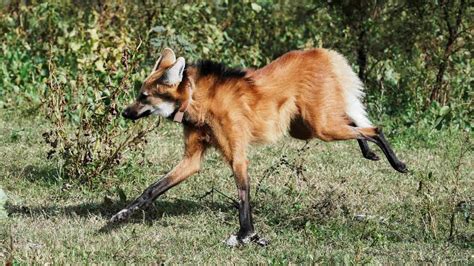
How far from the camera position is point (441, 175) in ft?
21.8

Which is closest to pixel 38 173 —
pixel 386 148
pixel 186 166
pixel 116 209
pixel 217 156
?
pixel 116 209

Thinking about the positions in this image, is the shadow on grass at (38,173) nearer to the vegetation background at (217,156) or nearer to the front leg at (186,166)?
the vegetation background at (217,156)

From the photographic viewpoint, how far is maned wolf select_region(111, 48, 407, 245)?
524 cm

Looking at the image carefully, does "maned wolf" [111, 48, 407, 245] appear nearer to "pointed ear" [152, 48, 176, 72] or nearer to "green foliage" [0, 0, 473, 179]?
"pointed ear" [152, 48, 176, 72]

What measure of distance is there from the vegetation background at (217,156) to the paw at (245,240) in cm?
6

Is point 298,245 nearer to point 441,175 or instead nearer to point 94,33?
point 441,175

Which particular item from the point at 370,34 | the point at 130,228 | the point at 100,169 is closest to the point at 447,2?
the point at 370,34

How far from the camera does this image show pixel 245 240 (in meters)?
4.91

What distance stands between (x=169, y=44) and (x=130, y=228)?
3.86m

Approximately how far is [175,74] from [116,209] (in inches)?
42.9

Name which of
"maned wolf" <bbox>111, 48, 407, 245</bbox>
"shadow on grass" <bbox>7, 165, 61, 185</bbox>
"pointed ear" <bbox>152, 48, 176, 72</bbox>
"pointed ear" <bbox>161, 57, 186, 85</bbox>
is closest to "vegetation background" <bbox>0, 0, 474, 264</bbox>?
"shadow on grass" <bbox>7, 165, 61, 185</bbox>

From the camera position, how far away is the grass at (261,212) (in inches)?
184

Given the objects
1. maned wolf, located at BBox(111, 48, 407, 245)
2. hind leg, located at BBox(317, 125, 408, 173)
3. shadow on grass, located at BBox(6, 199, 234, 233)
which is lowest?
shadow on grass, located at BBox(6, 199, 234, 233)

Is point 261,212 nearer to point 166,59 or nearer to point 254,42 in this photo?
point 166,59
